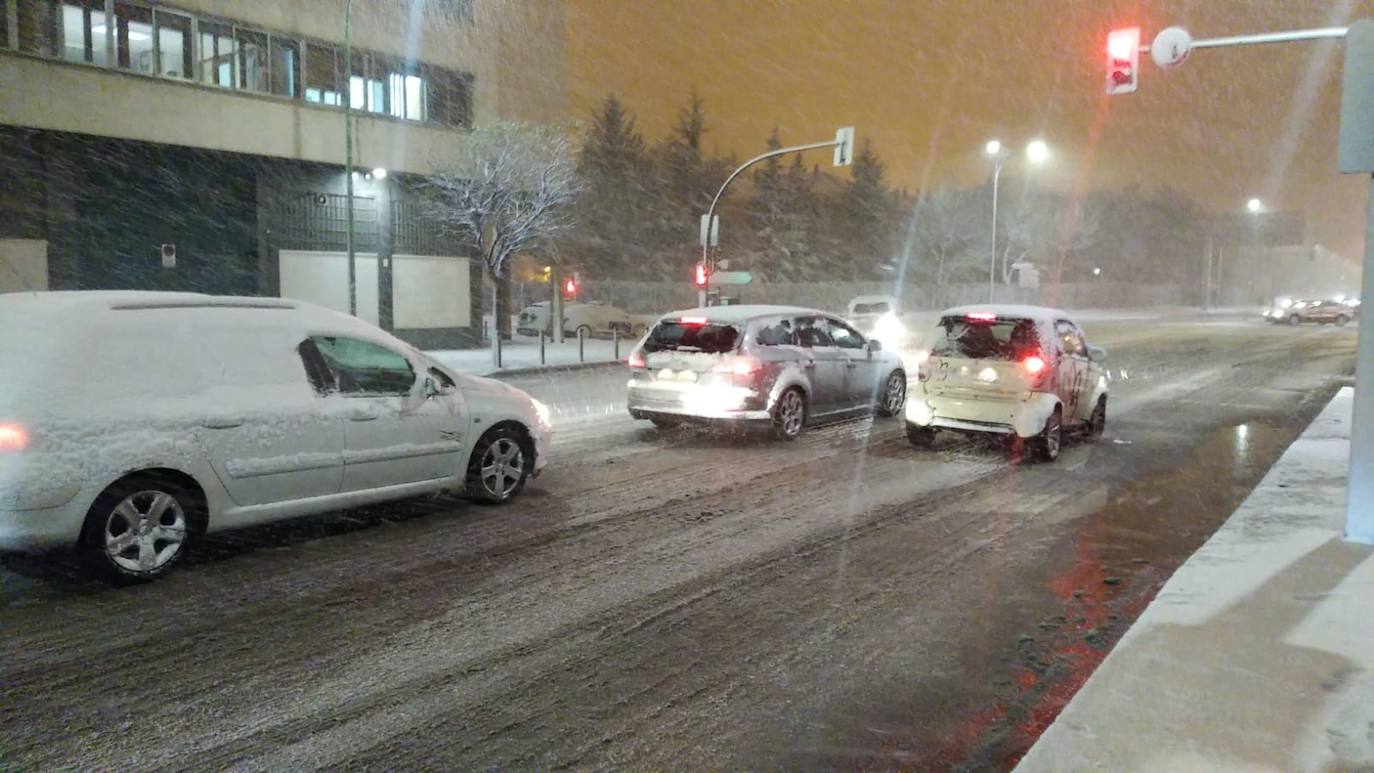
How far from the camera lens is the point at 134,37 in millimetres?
23312

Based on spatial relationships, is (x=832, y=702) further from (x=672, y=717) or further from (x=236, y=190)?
(x=236, y=190)

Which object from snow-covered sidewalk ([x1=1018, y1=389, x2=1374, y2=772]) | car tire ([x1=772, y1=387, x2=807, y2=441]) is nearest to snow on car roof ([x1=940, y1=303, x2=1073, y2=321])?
car tire ([x1=772, y1=387, x2=807, y2=441])

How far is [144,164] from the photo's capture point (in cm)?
2469

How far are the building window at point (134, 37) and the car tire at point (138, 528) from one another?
Result: 2104cm

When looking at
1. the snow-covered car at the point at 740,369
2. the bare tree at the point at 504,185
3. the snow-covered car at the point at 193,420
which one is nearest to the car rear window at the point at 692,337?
the snow-covered car at the point at 740,369

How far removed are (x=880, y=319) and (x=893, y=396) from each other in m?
20.6

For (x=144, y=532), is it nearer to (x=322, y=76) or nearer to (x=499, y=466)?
(x=499, y=466)

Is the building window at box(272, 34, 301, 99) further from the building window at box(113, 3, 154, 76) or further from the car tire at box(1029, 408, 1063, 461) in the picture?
the car tire at box(1029, 408, 1063, 461)

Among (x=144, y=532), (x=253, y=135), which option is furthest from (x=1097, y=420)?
(x=253, y=135)

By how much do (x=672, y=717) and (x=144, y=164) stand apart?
25.3 metres

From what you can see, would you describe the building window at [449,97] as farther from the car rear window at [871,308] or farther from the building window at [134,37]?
the car rear window at [871,308]

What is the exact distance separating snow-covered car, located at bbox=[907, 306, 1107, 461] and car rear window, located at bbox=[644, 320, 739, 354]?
2.19 metres

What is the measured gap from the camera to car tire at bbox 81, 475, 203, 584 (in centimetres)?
580

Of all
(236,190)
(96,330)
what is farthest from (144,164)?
(96,330)
